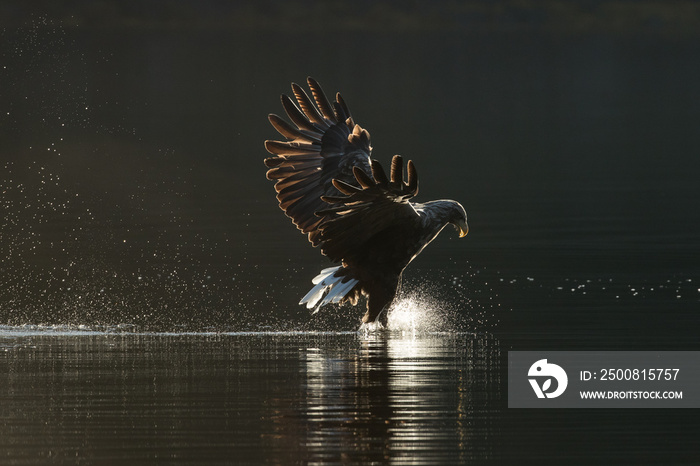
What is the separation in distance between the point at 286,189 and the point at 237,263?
14.7ft

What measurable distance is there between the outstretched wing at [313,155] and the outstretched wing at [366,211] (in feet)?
2.57

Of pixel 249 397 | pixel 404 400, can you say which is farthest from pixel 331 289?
pixel 404 400

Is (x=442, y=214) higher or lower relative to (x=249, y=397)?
higher

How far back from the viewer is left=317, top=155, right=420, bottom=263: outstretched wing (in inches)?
335

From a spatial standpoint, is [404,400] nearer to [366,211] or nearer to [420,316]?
[366,211]

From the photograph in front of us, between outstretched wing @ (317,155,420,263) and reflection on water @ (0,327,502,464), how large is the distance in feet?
2.48

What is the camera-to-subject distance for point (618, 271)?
14016 millimetres

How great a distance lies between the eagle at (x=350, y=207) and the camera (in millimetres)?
8781

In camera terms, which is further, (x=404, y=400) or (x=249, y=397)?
(x=249, y=397)

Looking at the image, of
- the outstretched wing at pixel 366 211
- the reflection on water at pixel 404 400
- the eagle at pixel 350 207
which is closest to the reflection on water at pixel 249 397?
the reflection on water at pixel 404 400

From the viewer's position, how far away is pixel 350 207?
29.2 feet

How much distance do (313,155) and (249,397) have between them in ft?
10.6

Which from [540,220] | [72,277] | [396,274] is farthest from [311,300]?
[540,220]

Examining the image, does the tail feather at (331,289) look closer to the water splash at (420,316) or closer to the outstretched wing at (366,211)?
the outstretched wing at (366,211)
